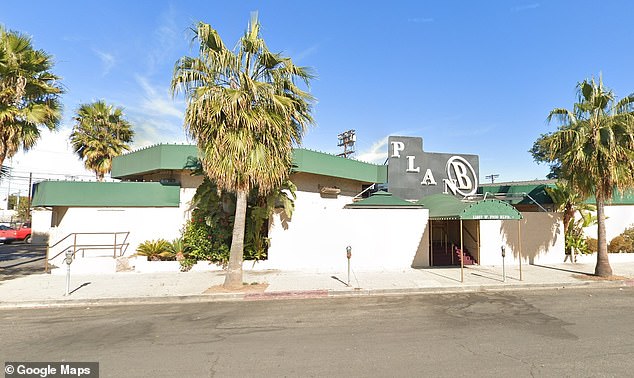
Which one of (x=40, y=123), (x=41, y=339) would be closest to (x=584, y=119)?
(x=41, y=339)

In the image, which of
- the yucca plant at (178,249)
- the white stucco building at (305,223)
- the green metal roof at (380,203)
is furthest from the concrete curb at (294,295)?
the green metal roof at (380,203)

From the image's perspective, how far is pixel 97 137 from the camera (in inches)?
741

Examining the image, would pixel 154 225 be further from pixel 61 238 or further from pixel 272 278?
pixel 272 278

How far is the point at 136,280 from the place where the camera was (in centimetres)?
1111

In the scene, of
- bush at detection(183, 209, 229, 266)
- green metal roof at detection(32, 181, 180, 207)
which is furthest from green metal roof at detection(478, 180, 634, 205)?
green metal roof at detection(32, 181, 180, 207)

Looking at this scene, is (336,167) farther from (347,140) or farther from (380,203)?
(347,140)

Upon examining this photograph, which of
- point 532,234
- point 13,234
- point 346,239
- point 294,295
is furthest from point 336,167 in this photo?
point 13,234

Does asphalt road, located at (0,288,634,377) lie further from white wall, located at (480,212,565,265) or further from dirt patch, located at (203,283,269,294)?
white wall, located at (480,212,565,265)

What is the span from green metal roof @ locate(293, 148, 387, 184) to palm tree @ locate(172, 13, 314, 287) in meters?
3.73

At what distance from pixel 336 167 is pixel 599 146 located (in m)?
10.3

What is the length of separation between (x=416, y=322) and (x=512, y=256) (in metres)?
10.8

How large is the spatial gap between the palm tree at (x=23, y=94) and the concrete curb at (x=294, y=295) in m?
5.94

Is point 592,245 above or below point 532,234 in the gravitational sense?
below

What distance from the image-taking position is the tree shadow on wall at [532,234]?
1505 centimetres
